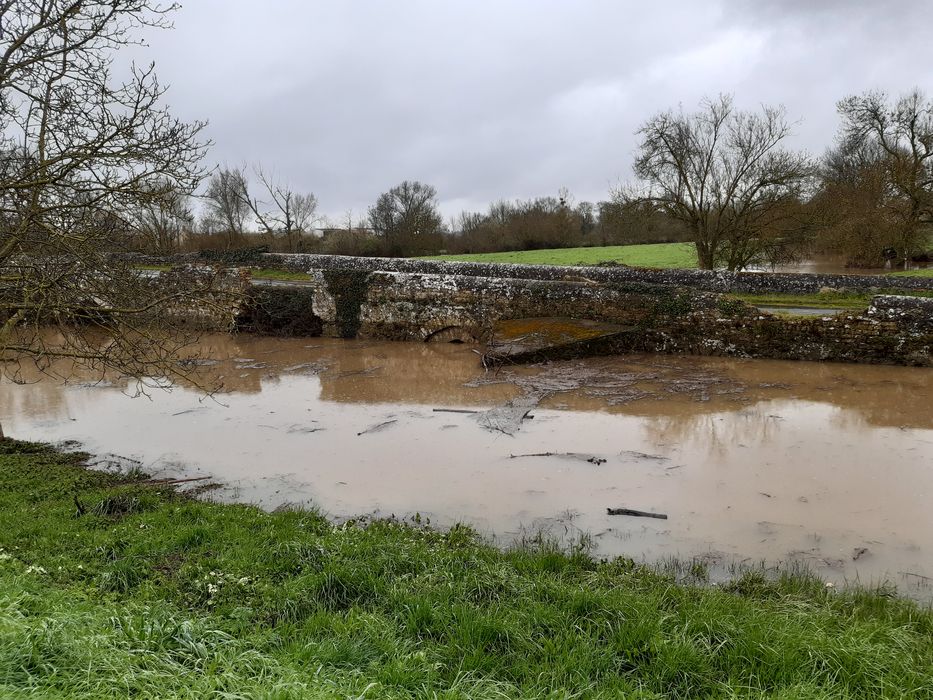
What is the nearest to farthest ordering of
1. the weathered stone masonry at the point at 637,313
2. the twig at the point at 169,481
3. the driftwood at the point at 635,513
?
the driftwood at the point at 635,513 < the twig at the point at 169,481 < the weathered stone masonry at the point at 637,313

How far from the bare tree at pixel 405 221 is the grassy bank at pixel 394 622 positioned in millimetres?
33011

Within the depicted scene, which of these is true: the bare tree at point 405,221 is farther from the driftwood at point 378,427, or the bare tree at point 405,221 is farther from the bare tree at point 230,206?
the driftwood at point 378,427

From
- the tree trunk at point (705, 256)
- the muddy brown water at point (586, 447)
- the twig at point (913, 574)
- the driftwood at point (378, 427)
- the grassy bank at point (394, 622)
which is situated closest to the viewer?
the grassy bank at point (394, 622)

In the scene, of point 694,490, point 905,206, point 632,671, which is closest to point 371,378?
point 694,490

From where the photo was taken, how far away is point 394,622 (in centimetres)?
379

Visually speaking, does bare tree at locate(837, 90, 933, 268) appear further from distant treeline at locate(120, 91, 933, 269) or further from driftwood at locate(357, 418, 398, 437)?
driftwood at locate(357, 418, 398, 437)

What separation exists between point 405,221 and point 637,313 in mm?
26021

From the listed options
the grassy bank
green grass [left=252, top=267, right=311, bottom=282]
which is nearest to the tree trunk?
green grass [left=252, top=267, right=311, bottom=282]

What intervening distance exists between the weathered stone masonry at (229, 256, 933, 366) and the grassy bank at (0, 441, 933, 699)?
9312mm

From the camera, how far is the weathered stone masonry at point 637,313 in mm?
12516

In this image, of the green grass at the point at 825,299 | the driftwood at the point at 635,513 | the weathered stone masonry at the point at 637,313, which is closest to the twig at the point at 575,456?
the driftwood at the point at 635,513

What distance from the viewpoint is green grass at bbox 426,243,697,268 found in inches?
1185

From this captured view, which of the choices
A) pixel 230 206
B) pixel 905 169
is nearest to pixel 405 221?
pixel 230 206

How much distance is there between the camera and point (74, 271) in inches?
249
